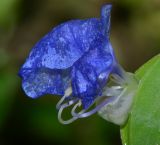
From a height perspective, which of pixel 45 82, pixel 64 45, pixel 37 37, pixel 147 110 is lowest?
pixel 37 37

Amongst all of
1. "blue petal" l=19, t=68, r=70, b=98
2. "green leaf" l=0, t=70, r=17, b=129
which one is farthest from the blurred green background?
"blue petal" l=19, t=68, r=70, b=98

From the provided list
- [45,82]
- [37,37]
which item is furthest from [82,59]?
[37,37]

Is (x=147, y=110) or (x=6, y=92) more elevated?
(x=147, y=110)

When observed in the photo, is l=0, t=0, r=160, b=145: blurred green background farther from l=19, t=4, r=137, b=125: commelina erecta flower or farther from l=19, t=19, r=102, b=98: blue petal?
l=19, t=19, r=102, b=98: blue petal

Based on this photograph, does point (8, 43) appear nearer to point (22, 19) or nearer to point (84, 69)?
point (22, 19)

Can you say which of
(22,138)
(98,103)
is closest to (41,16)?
(22,138)

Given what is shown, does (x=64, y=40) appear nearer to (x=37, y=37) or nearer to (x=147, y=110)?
(x=147, y=110)

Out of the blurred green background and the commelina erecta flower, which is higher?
the commelina erecta flower
